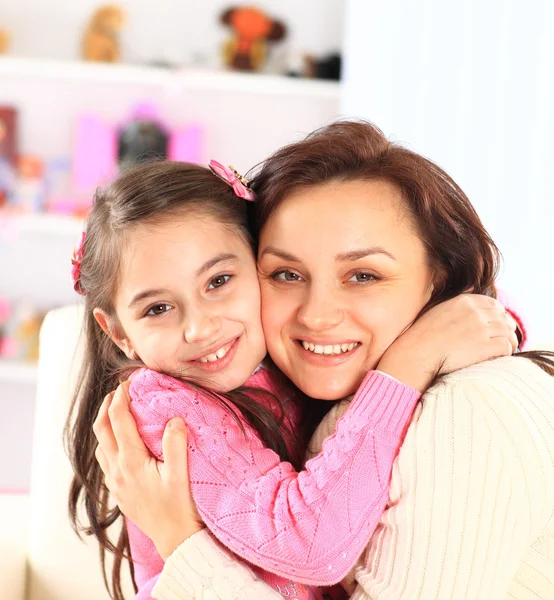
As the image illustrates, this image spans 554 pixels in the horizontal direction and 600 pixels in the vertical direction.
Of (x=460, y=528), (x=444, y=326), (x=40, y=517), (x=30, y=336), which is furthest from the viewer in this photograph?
(x=30, y=336)

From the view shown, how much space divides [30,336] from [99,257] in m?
2.57

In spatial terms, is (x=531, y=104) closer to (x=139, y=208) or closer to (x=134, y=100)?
(x=139, y=208)

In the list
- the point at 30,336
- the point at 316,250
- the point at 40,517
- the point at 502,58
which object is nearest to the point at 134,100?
the point at 30,336

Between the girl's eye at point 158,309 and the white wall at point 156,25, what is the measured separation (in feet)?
9.61

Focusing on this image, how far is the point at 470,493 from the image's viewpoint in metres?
1.21

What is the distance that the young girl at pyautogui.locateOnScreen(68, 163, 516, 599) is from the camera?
1.24 m

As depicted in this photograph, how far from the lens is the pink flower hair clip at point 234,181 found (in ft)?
5.03

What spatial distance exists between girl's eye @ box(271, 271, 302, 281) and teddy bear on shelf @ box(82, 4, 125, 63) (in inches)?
111

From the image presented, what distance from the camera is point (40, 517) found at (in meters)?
1.95

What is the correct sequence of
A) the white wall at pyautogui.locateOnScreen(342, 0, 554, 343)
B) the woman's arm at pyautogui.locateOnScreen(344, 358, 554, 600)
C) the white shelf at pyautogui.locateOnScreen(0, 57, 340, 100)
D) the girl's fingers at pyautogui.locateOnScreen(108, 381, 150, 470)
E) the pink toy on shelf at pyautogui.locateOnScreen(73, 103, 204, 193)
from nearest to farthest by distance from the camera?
the woman's arm at pyautogui.locateOnScreen(344, 358, 554, 600) → the girl's fingers at pyautogui.locateOnScreen(108, 381, 150, 470) → the white wall at pyautogui.locateOnScreen(342, 0, 554, 343) → the white shelf at pyautogui.locateOnScreen(0, 57, 340, 100) → the pink toy on shelf at pyautogui.locateOnScreen(73, 103, 204, 193)

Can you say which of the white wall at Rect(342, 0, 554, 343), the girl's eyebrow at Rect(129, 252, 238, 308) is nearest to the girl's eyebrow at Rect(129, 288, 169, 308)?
the girl's eyebrow at Rect(129, 252, 238, 308)

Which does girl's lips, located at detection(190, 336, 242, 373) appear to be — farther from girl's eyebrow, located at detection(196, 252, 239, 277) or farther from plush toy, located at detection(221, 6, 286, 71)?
plush toy, located at detection(221, 6, 286, 71)

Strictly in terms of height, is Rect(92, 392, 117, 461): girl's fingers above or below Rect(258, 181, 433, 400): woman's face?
below

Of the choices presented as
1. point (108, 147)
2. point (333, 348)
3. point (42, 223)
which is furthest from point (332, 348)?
point (108, 147)
